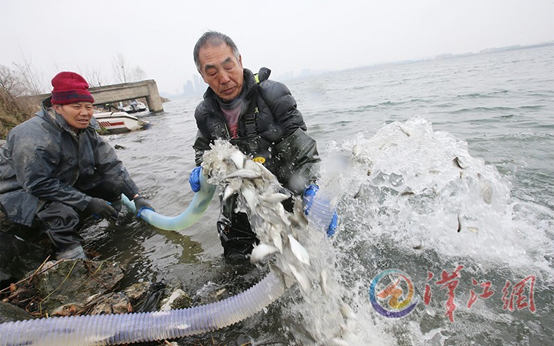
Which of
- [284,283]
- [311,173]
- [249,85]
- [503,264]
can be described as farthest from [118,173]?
[503,264]

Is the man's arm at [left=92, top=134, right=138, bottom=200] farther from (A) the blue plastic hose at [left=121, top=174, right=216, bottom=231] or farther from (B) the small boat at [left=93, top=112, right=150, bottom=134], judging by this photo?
(B) the small boat at [left=93, top=112, right=150, bottom=134]

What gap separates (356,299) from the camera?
96.5 inches

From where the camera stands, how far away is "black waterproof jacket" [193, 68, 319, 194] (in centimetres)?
294

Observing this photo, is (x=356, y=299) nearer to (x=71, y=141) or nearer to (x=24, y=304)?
(x=24, y=304)

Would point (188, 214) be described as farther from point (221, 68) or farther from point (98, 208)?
point (221, 68)

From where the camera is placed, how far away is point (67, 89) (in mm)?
Result: 3324

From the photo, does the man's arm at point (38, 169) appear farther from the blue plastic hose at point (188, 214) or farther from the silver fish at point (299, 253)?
the silver fish at point (299, 253)

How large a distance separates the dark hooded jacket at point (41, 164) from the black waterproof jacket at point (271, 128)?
1921 mm

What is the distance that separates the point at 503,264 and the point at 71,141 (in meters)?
5.29

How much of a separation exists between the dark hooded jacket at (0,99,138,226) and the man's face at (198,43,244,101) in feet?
7.41

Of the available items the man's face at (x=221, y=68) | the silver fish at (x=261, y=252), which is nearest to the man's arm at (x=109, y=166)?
the man's face at (x=221, y=68)

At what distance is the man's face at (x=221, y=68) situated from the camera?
2.55 m

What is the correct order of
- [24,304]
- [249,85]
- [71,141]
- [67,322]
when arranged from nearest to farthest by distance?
[67,322], [24,304], [249,85], [71,141]

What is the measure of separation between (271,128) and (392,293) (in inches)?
81.5
